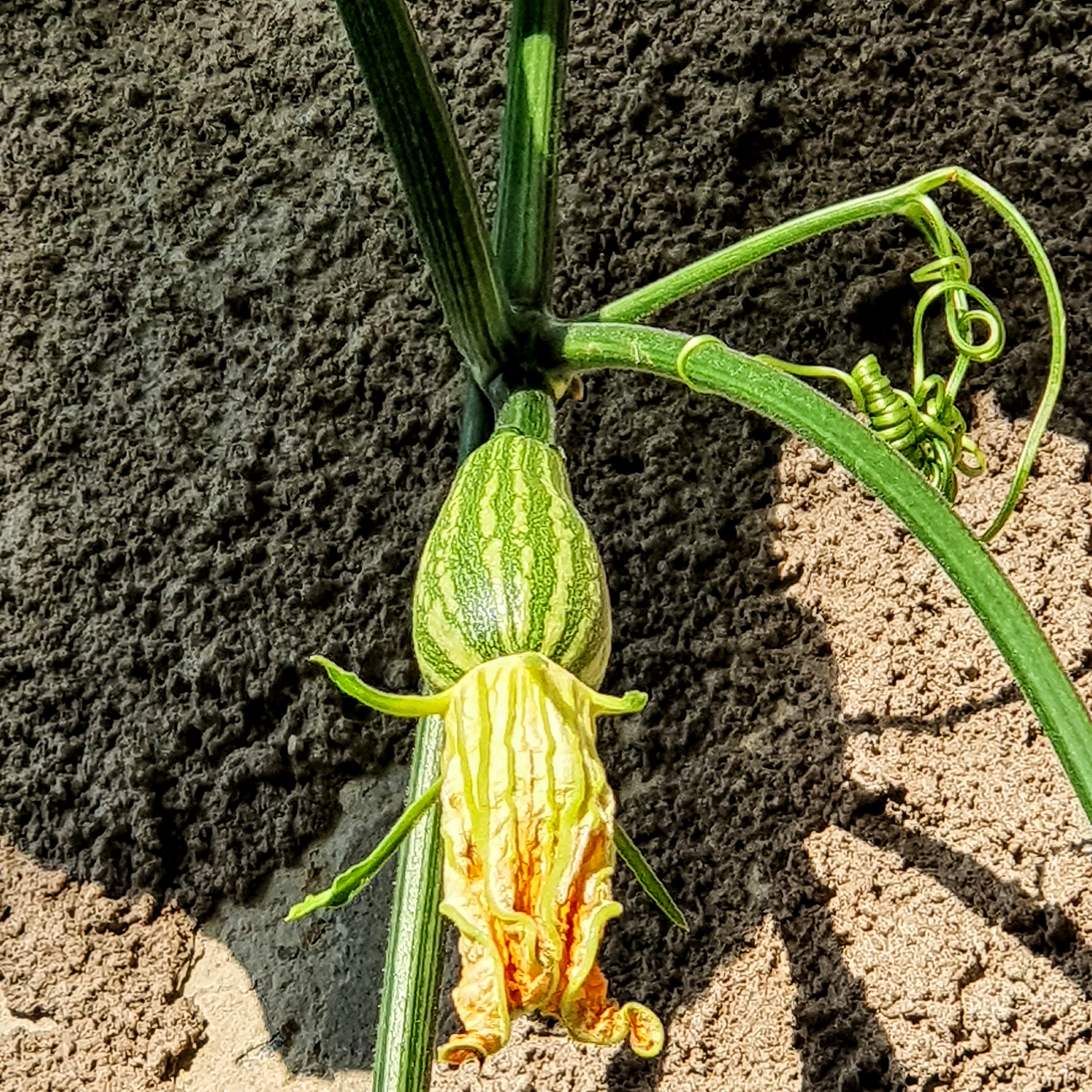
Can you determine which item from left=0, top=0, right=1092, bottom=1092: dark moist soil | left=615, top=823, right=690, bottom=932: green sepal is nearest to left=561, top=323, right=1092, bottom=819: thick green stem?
left=615, top=823, right=690, bottom=932: green sepal

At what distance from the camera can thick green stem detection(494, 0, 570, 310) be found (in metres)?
1.12

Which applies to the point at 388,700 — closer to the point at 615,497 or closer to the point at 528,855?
the point at 528,855

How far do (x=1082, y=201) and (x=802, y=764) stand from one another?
0.57 meters

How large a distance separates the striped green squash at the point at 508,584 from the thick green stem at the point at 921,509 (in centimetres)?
13

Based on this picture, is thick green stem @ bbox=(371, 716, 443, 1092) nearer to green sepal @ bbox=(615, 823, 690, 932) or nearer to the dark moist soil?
green sepal @ bbox=(615, 823, 690, 932)

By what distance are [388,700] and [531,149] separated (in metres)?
0.53

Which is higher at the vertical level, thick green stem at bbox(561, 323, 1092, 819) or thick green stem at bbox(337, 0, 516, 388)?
thick green stem at bbox(337, 0, 516, 388)

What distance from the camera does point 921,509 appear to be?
0.80 m

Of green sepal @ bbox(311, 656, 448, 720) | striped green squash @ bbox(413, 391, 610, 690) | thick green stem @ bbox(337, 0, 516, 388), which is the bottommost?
green sepal @ bbox(311, 656, 448, 720)

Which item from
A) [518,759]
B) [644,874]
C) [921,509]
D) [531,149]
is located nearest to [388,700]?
[518,759]

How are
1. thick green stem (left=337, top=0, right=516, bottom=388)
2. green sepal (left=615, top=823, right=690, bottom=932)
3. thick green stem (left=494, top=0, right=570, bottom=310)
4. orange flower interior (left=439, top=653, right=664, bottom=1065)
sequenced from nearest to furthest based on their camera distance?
orange flower interior (left=439, top=653, right=664, bottom=1065)
green sepal (left=615, top=823, right=690, bottom=932)
thick green stem (left=337, top=0, right=516, bottom=388)
thick green stem (left=494, top=0, right=570, bottom=310)

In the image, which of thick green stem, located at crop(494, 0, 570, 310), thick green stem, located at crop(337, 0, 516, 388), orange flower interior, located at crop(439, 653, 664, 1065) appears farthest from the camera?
thick green stem, located at crop(494, 0, 570, 310)

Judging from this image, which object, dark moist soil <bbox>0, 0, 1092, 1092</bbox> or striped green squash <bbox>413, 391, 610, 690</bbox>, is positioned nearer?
striped green squash <bbox>413, 391, 610, 690</bbox>

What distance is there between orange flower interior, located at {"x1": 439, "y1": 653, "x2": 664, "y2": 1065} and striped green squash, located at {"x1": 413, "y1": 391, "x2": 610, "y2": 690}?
0.02 meters
